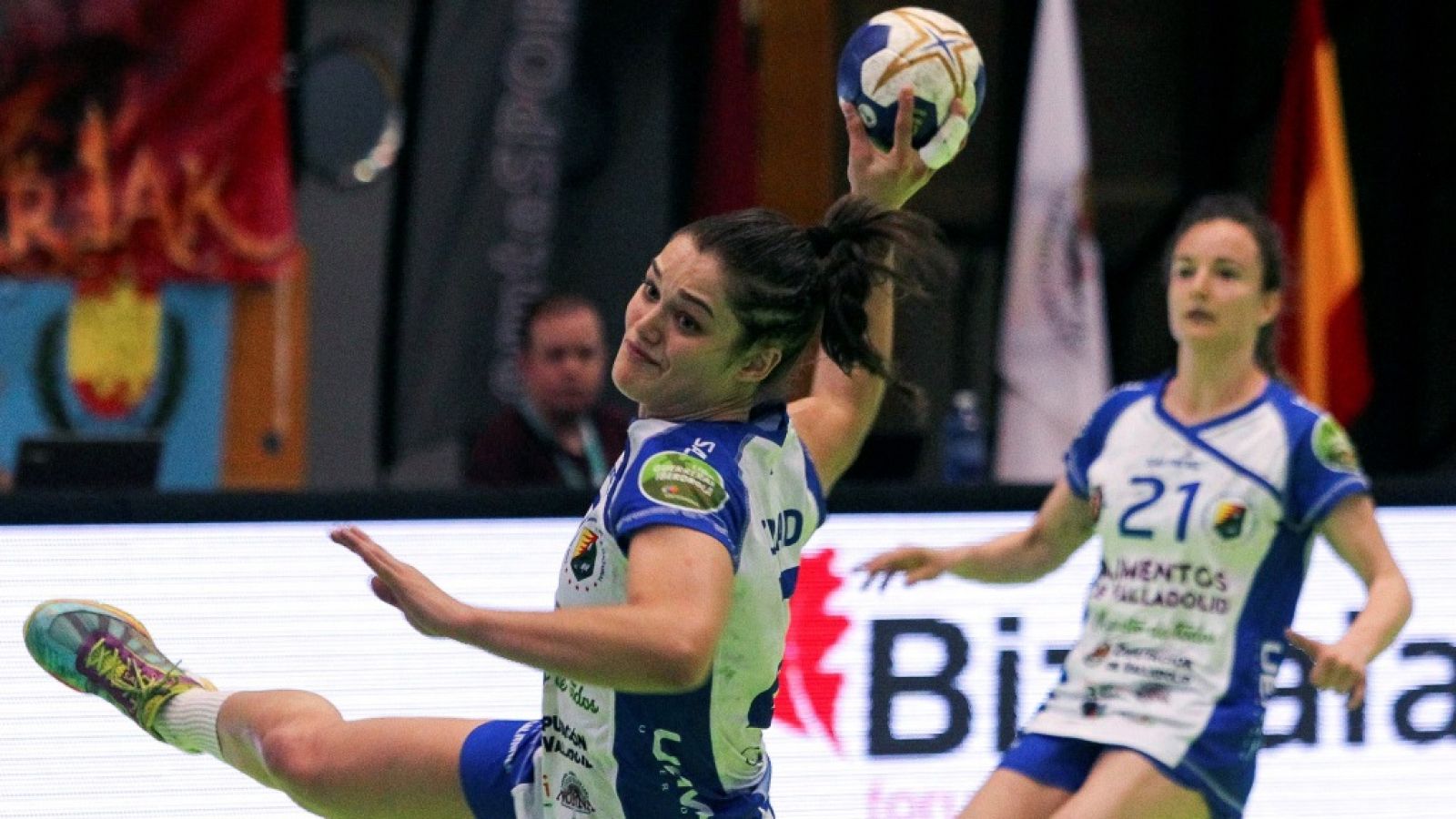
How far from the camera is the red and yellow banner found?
7.40 m

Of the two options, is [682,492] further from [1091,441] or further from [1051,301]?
[1051,301]

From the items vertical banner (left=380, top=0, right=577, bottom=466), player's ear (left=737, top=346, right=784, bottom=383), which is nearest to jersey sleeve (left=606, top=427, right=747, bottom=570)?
player's ear (left=737, top=346, right=784, bottom=383)

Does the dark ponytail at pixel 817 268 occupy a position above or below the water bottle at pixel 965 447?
above

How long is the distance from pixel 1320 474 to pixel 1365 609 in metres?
0.30

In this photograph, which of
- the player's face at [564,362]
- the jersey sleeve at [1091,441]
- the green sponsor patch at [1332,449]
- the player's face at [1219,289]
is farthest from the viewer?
the player's face at [564,362]

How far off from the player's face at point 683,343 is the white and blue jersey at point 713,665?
1.7 inches

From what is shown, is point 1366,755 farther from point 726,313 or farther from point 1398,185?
point 1398,185

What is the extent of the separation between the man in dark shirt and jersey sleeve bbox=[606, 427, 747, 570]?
2496 mm

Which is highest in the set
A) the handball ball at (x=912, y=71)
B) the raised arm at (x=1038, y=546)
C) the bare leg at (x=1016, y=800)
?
the handball ball at (x=912, y=71)

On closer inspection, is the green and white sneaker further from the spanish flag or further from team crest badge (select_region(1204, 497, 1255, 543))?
the spanish flag

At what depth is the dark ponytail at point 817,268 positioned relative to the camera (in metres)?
2.48

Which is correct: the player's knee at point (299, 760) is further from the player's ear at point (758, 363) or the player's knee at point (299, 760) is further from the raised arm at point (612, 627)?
the player's ear at point (758, 363)

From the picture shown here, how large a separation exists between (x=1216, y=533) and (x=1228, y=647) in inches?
8.5

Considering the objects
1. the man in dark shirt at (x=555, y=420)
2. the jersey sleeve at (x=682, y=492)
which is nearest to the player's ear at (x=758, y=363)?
the jersey sleeve at (x=682, y=492)
